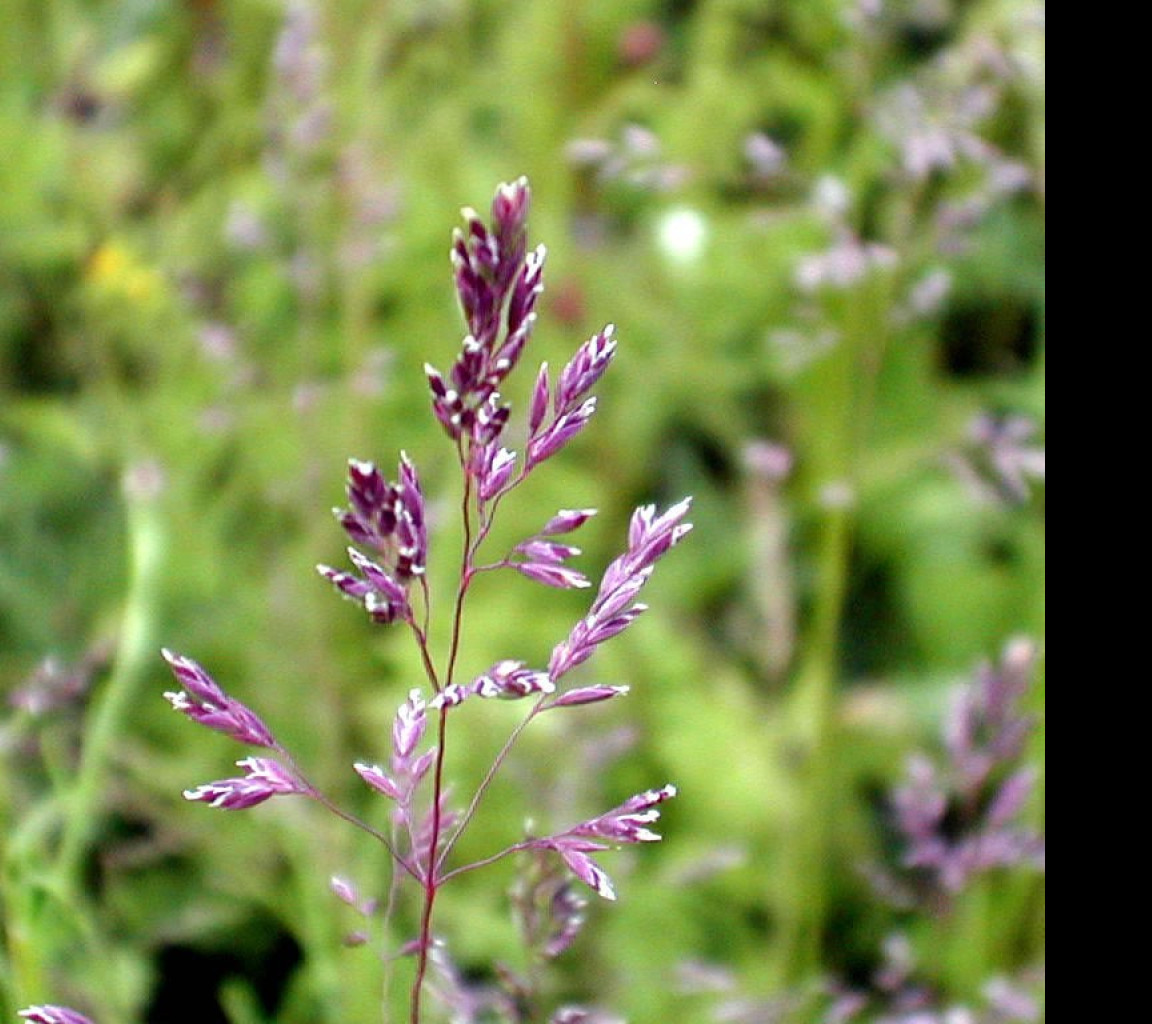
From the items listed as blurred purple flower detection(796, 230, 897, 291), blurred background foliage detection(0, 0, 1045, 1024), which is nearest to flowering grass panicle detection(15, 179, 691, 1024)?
blurred background foliage detection(0, 0, 1045, 1024)

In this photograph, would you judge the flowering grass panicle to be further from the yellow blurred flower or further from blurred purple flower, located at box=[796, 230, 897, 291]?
the yellow blurred flower

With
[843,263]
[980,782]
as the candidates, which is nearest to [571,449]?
[843,263]

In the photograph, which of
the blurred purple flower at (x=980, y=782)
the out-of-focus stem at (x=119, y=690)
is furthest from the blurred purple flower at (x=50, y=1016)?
the blurred purple flower at (x=980, y=782)

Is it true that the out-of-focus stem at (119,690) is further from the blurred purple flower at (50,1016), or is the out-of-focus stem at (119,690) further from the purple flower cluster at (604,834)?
the purple flower cluster at (604,834)

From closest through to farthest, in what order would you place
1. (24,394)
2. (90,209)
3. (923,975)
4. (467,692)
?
(467,692) → (923,975) → (90,209) → (24,394)

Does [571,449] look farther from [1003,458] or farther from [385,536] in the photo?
[385,536]

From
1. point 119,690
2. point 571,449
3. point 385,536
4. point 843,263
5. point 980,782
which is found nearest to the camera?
point 385,536

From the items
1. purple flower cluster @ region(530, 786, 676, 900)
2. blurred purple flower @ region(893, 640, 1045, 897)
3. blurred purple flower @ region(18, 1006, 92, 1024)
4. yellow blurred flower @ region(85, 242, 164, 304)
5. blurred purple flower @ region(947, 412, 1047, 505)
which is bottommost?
blurred purple flower @ region(18, 1006, 92, 1024)
